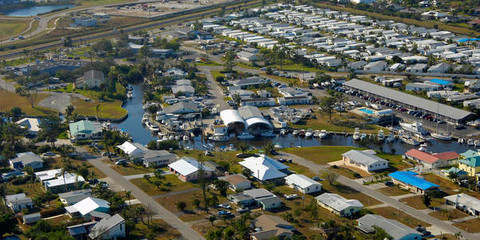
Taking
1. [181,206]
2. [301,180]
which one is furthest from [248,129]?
[181,206]

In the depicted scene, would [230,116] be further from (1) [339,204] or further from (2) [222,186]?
(1) [339,204]

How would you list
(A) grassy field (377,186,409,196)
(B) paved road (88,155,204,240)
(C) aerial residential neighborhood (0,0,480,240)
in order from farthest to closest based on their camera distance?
1. (A) grassy field (377,186,409,196)
2. (C) aerial residential neighborhood (0,0,480,240)
3. (B) paved road (88,155,204,240)

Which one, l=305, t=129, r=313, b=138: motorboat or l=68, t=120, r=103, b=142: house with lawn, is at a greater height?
l=68, t=120, r=103, b=142: house with lawn

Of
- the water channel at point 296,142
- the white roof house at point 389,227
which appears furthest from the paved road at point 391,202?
the water channel at point 296,142

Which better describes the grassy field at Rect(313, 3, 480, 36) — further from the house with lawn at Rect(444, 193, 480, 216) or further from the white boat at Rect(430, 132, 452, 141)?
the house with lawn at Rect(444, 193, 480, 216)

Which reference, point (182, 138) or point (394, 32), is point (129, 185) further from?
point (394, 32)

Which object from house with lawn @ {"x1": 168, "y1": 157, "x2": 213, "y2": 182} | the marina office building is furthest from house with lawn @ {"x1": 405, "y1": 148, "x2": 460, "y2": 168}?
house with lawn @ {"x1": 168, "y1": 157, "x2": 213, "y2": 182}
